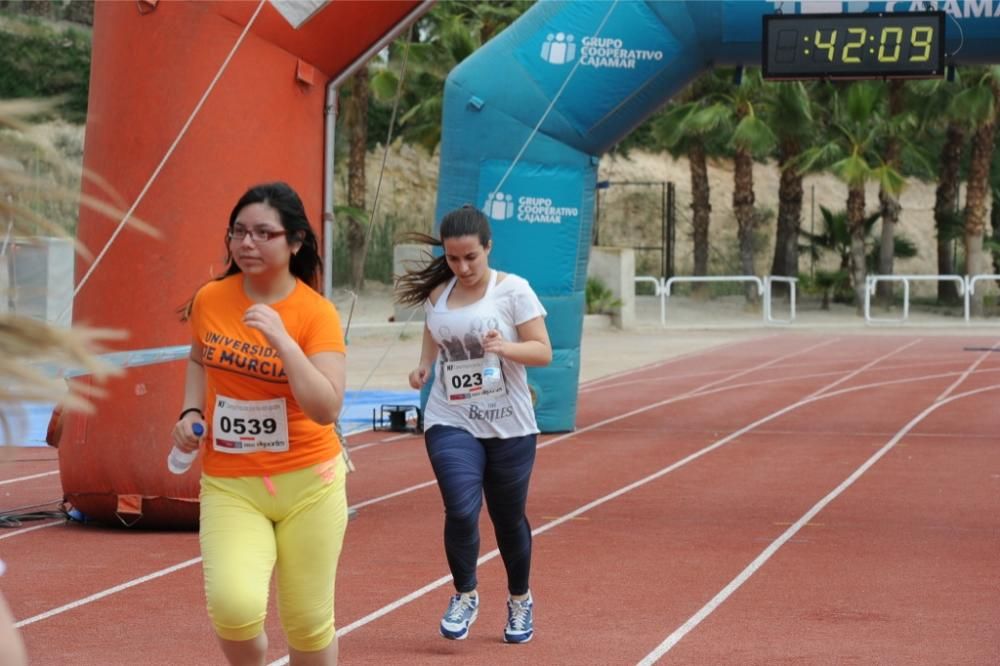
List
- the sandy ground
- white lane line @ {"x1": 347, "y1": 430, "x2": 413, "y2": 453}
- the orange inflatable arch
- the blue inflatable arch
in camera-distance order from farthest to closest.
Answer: the sandy ground, white lane line @ {"x1": 347, "y1": 430, "x2": 413, "y2": 453}, the blue inflatable arch, the orange inflatable arch

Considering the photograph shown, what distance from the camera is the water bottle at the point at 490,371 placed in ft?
20.7

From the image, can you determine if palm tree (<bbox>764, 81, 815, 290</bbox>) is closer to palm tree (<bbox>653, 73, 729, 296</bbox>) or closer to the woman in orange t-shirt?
palm tree (<bbox>653, 73, 729, 296</bbox>)

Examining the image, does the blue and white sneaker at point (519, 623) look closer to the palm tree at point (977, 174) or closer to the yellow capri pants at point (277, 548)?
the yellow capri pants at point (277, 548)

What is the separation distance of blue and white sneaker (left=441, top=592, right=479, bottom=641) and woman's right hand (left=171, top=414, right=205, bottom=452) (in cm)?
204

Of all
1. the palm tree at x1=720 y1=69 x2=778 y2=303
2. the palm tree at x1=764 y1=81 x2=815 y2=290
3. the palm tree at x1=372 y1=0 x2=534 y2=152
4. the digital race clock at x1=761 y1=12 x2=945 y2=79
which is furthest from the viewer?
the palm tree at x1=764 y1=81 x2=815 y2=290

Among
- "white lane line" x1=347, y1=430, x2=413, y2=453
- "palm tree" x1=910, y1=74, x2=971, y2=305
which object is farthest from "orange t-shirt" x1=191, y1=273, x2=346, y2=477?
"palm tree" x1=910, y1=74, x2=971, y2=305

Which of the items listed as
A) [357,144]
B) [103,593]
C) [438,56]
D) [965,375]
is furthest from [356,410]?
[357,144]

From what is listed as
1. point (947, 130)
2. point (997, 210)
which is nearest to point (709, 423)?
point (947, 130)

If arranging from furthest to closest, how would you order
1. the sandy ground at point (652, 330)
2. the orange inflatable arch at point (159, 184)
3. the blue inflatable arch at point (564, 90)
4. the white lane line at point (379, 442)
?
the sandy ground at point (652, 330), the white lane line at point (379, 442), the blue inflatable arch at point (564, 90), the orange inflatable arch at point (159, 184)

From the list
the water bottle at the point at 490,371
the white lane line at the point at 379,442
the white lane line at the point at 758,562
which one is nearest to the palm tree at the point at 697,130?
the white lane line at the point at 379,442

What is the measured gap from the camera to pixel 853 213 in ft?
122

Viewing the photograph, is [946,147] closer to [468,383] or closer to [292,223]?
[468,383]

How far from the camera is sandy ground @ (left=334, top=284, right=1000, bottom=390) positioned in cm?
2344

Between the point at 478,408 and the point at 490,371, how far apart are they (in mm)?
153
